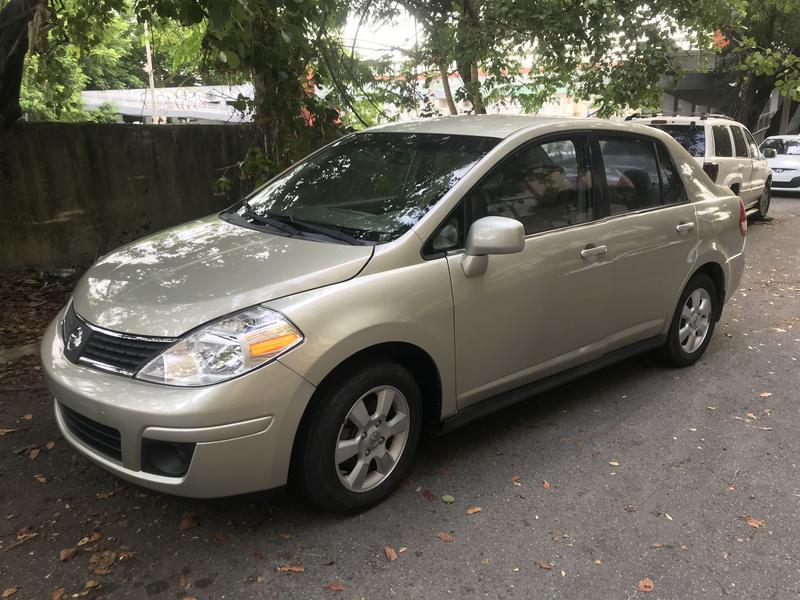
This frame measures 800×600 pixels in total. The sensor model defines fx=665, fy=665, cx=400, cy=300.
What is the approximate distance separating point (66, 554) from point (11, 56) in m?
4.96

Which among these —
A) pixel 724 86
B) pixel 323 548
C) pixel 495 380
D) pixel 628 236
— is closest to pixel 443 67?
pixel 628 236

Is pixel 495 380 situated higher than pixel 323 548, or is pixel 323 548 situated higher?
pixel 495 380

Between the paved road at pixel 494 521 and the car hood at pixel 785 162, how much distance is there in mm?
14645

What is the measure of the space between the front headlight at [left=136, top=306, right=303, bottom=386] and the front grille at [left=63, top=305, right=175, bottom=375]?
0.16 ft

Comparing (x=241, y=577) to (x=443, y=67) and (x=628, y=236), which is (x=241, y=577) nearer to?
(x=628, y=236)

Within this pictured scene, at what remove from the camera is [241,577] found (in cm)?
264

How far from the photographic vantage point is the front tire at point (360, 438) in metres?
2.77

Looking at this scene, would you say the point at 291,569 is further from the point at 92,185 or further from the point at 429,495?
the point at 92,185

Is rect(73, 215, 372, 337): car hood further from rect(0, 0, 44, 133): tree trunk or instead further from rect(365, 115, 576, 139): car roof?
rect(0, 0, 44, 133): tree trunk

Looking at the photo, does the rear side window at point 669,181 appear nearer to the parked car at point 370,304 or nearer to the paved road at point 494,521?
the parked car at point 370,304

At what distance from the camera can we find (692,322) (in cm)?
486

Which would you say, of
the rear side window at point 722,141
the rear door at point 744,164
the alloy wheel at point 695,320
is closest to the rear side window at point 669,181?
the alloy wheel at point 695,320

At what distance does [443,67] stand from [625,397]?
6997 millimetres

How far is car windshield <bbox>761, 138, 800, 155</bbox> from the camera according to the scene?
16.7 meters
